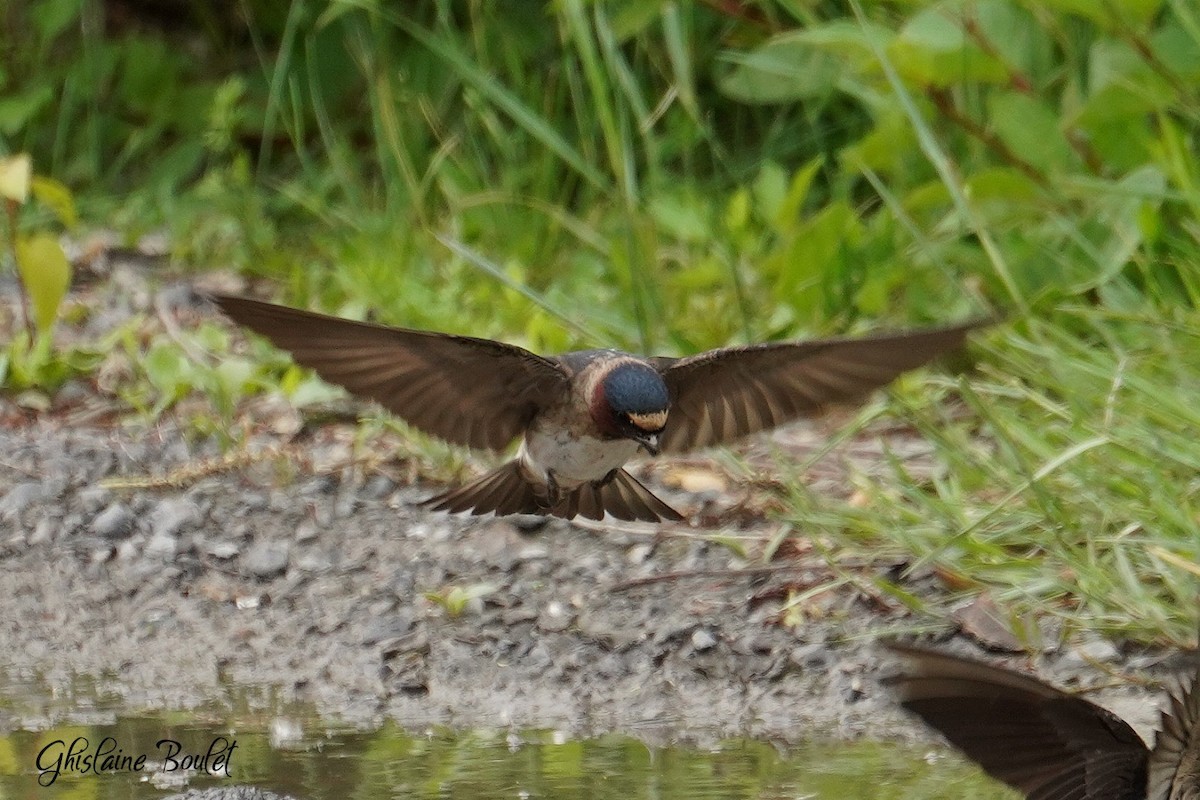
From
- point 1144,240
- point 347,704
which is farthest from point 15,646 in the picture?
point 1144,240

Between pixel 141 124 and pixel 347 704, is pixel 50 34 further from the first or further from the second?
pixel 347 704

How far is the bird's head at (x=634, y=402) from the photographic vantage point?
120 inches

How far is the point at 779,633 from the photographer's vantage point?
11.0ft

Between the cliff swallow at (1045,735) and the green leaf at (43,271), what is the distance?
2.66 metres

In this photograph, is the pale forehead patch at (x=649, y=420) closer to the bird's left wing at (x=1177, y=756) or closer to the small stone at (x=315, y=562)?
the small stone at (x=315, y=562)

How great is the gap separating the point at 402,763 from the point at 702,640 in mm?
710

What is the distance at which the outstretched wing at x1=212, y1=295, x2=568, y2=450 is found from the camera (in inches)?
113

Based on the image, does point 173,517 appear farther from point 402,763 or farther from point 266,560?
point 402,763

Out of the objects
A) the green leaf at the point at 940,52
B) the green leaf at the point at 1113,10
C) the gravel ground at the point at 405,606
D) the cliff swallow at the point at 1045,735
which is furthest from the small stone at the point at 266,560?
the green leaf at the point at 1113,10

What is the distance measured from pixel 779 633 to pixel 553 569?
21.7 inches

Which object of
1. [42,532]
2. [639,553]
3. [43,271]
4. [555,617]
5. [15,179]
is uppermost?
[15,179]

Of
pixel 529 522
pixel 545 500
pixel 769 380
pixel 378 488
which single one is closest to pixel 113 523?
pixel 378 488

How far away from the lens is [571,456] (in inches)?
131

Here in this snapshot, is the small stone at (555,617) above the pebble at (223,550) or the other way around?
the other way around
